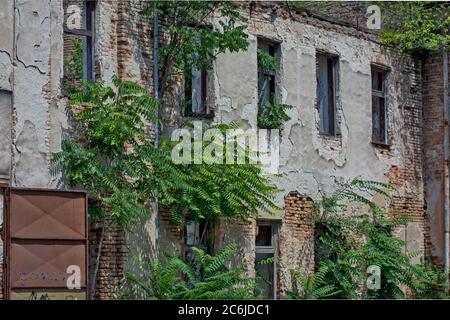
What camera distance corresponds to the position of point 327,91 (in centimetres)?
2205

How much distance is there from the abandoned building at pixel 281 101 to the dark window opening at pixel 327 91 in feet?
0.08

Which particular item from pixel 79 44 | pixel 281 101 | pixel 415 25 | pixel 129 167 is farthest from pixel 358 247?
pixel 79 44

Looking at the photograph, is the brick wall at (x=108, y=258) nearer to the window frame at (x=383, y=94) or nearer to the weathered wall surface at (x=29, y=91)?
the weathered wall surface at (x=29, y=91)

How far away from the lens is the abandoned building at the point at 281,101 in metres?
15.8

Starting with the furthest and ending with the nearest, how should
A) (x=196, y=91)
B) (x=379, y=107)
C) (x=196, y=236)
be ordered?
(x=379, y=107) → (x=196, y=91) → (x=196, y=236)

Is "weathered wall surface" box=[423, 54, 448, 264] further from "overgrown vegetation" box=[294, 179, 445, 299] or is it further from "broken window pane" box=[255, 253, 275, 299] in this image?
"broken window pane" box=[255, 253, 275, 299]

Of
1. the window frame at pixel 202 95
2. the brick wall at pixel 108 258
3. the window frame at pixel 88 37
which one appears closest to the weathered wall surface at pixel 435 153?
the window frame at pixel 202 95

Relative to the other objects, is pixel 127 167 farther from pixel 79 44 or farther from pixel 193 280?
pixel 79 44

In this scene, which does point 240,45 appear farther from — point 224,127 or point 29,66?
point 29,66

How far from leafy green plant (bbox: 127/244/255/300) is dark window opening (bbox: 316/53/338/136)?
4.87 m

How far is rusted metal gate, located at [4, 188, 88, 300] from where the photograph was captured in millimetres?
15195

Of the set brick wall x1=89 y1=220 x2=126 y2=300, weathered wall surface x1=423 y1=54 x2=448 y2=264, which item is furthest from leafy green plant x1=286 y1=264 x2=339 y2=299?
weathered wall surface x1=423 y1=54 x2=448 y2=264

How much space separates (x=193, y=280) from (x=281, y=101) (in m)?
4.85

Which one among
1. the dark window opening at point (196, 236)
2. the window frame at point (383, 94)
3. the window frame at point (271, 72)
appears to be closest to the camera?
the dark window opening at point (196, 236)
